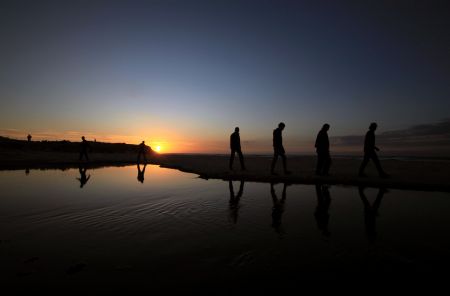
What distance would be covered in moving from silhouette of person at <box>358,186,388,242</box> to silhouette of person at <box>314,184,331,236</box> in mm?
678

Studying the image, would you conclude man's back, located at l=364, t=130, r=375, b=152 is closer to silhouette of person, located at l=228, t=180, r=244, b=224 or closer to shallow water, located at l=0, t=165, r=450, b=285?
shallow water, located at l=0, t=165, r=450, b=285

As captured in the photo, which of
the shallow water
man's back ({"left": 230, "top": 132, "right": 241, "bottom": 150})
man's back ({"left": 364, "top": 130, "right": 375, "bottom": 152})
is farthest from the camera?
man's back ({"left": 230, "top": 132, "right": 241, "bottom": 150})

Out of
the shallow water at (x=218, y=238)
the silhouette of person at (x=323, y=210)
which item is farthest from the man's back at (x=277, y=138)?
the shallow water at (x=218, y=238)

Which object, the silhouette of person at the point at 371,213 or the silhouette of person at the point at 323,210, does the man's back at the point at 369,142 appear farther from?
the silhouette of person at the point at 323,210

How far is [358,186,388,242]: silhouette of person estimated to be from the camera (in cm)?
437

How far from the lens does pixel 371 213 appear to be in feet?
18.9

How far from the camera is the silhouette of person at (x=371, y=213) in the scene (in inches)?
172

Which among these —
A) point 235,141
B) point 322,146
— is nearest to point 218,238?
point 322,146

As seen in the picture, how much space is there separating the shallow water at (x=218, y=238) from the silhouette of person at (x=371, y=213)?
0.02 metres

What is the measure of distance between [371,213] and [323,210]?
0.99 meters

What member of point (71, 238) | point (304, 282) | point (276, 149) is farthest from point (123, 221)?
point (276, 149)

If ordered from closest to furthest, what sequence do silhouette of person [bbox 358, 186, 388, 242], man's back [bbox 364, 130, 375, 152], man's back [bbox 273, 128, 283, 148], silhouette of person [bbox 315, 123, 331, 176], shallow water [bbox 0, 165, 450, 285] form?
shallow water [bbox 0, 165, 450, 285], silhouette of person [bbox 358, 186, 388, 242], man's back [bbox 364, 130, 375, 152], silhouette of person [bbox 315, 123, 331, 176], man's back [bbox 273, 128, 283, 148]

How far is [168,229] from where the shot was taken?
15.5 feet

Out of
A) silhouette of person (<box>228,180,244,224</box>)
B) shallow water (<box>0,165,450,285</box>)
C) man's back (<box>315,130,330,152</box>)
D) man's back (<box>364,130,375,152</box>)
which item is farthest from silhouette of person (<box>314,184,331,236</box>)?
man's back (<box>364,130,375,152</box>)
